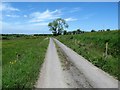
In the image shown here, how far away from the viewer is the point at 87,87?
1166cm

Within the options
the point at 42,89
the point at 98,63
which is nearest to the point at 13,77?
the point at 42,89

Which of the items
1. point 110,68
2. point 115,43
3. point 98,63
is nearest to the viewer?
point 110,68

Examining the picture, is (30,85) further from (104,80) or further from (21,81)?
(104,80)

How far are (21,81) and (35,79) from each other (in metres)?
1.39

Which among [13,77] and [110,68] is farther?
[110,68]

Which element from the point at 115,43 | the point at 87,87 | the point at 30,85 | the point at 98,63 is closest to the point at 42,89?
the point at 30,85

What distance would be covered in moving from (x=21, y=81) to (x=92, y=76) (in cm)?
433

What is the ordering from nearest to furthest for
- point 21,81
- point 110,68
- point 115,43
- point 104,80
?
point 21,81 → point 104,80 → point 110,68 → point 115,43

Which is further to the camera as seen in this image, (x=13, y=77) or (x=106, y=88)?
(x=13, y=77)

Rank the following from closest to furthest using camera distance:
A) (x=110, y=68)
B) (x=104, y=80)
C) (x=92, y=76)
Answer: (x=104, y=80) → (x=92, y=76) → (x=110, y=68)

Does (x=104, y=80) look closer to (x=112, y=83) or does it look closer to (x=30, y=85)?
(x=112, y=83)

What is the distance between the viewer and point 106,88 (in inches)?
453

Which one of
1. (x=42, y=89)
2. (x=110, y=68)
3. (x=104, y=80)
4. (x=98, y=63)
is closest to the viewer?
(x=42, y=89)

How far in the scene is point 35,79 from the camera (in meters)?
13.5
